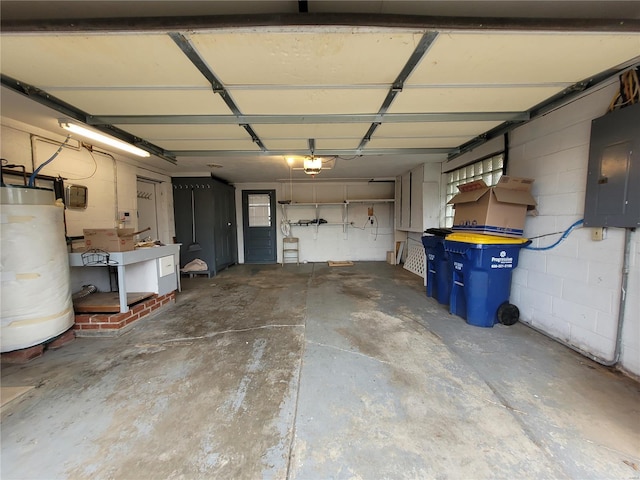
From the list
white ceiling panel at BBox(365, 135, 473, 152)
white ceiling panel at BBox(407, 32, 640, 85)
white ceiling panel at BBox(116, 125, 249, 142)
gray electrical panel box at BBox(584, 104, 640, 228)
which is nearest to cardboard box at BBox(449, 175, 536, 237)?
gray electrical panel box at BBox(584, 104, 640, 228)

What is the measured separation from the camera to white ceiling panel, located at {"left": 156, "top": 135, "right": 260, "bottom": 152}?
3195 mm

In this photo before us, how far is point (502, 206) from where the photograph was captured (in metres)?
2.67

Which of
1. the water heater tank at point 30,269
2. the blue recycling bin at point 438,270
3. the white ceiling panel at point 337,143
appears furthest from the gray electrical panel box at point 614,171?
the water heater tank at point 30,269

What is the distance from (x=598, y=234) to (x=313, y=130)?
2818mm

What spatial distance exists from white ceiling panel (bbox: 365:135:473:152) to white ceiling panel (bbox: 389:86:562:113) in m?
0.82

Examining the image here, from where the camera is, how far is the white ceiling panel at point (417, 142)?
322 cm

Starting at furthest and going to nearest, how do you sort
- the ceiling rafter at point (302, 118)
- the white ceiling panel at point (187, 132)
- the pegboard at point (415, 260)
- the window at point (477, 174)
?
1. the pegboard at point (415, 260)
2. the window at point (477, 174)
3. the white ceiling panel at point (187, 132)
4. the ceiling rafter at point (302, 118)

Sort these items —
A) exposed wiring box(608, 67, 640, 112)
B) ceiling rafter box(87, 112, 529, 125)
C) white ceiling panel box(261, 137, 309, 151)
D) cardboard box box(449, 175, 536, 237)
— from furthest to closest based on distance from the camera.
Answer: white ceiling panel box(261, 137, 309, 151) < cardboard box box(449, 175, 536, 237) < ceiling rafter box(87, 112, 529, 125) < exposed wiring box(608, 67, 640, 112)

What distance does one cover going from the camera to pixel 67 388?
6.01 ft

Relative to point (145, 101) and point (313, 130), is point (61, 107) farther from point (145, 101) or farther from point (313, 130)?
point (313, 130)

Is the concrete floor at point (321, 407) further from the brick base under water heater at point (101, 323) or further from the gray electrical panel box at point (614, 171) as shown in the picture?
the gray electrical panel box at point (614, 171)

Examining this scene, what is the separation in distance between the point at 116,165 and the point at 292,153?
2.91m

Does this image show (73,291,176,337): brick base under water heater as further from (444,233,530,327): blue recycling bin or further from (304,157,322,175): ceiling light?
(444,233,530,327): blue recycling bin

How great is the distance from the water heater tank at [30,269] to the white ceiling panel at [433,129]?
3.43 m
